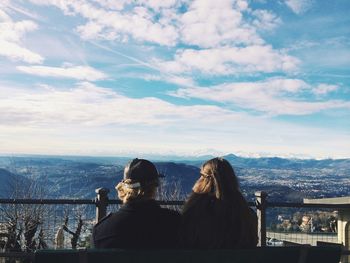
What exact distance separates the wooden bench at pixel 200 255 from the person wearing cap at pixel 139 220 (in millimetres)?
174

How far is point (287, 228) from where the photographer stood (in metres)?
11.2

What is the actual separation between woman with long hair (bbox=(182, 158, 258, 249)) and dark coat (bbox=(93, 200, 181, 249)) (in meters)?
0.12

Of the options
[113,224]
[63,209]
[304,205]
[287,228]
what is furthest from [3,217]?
[113,224]

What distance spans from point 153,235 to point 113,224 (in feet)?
→ 0.85

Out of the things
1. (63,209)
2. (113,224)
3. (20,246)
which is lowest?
(20,246)

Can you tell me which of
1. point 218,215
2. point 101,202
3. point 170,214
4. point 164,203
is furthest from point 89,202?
point 218,215

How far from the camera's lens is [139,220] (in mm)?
3133

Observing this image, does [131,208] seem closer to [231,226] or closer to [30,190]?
[231,226]

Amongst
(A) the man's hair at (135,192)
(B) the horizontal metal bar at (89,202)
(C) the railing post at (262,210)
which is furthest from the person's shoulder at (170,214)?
(C) the railing post at (262,210)

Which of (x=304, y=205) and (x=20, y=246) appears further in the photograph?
(x=20, y=246)

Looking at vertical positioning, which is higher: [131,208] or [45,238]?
[131,208]

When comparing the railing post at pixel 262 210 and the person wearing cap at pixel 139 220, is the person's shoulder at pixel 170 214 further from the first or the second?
the railing post at pixel 262 210

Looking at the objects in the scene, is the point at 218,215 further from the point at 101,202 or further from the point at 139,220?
the point at 101,202

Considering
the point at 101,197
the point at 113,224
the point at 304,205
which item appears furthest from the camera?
the point at 304,205
